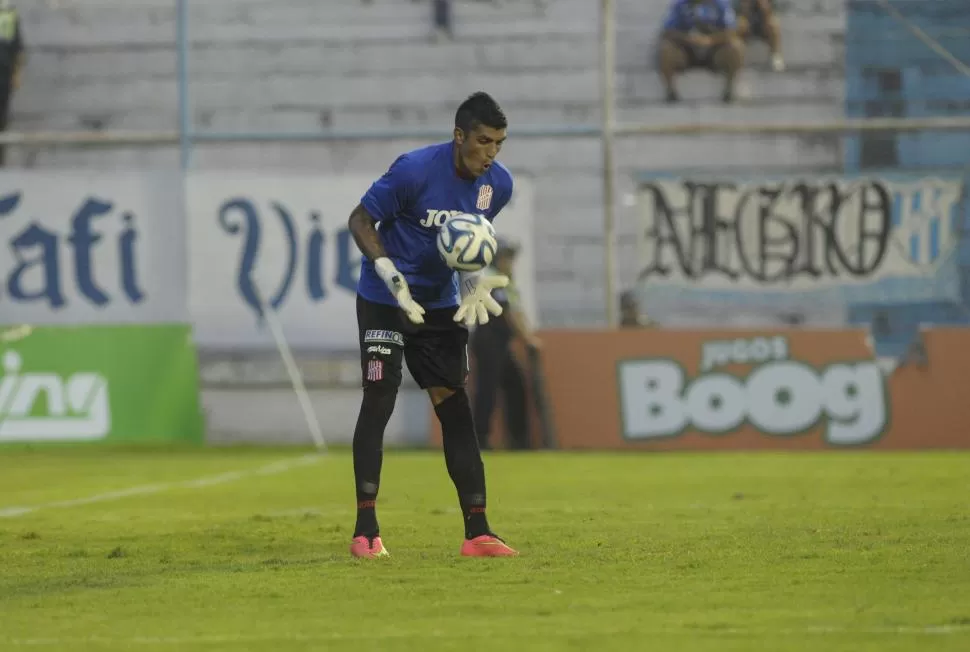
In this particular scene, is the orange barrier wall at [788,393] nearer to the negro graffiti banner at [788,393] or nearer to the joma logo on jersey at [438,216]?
the negro graffiti banner at [788,393]

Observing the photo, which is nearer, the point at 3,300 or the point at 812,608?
the point at 812,608

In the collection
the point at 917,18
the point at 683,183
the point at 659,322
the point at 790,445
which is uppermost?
the point at 917,18

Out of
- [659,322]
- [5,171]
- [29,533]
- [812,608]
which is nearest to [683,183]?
[659,322]

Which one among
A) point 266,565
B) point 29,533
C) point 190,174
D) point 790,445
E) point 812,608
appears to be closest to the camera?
point 812,608

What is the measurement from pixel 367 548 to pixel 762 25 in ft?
44.7

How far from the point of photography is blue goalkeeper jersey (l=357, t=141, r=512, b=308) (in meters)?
7.95

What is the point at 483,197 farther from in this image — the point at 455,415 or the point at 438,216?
the point at 455,415

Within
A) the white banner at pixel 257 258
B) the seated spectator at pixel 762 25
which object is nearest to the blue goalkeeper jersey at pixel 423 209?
the white banner at pixel 257 258

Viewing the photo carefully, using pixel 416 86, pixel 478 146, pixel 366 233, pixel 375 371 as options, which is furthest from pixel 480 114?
pixel 416 86

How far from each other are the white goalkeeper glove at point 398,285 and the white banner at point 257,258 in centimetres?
1110

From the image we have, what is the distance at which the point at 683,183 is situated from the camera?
18406 millimetres

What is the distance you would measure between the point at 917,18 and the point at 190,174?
7.56 metres

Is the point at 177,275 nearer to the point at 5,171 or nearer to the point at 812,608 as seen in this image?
the point at 5,171

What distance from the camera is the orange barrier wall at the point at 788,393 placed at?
17641mm
